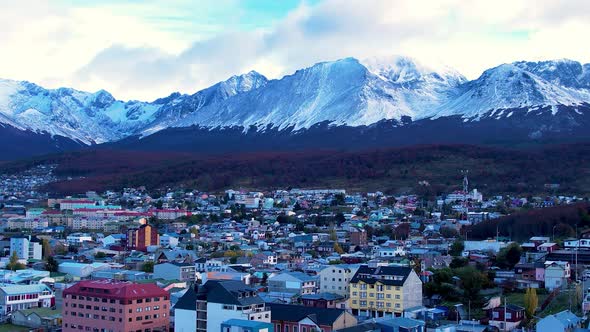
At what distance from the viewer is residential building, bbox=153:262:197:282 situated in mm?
24938

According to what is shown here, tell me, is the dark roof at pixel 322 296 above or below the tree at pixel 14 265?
below

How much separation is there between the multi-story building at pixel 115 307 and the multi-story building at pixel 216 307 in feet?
2.18

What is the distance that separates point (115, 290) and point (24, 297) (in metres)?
4.69

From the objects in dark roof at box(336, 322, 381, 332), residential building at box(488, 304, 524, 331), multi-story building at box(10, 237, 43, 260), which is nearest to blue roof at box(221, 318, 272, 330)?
dark roof at box(336, 322, 381, 332)

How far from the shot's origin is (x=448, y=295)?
21.8m

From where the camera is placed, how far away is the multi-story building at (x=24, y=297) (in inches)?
848

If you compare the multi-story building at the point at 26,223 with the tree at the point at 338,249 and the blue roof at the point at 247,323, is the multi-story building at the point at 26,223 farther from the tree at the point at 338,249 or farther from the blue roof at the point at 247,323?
the blue roof at the point at 247,323

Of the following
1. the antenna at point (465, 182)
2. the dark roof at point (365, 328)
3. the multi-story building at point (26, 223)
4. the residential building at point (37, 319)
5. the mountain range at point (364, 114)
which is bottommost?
the residential building at point (37, 319)

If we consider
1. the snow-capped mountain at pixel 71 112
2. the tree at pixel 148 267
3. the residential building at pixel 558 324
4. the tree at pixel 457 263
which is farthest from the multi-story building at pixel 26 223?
the snow-capped mountain at pixel 71 112

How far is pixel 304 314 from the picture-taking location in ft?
58.3

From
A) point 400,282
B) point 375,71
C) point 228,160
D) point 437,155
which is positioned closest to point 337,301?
point 400,282

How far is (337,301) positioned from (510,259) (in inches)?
302

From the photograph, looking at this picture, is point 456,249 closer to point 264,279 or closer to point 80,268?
point 264,279

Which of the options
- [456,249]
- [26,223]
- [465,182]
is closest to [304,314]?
[456,249]
